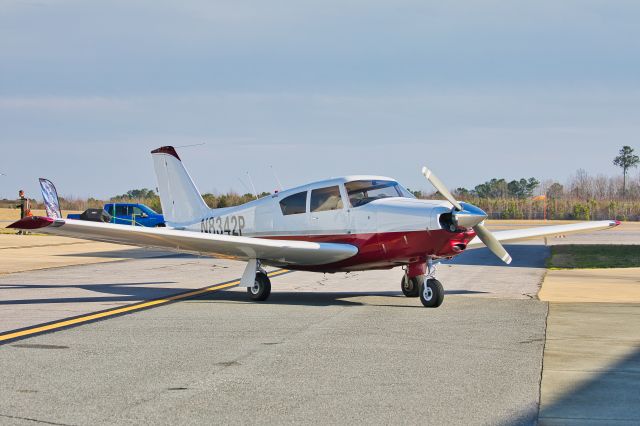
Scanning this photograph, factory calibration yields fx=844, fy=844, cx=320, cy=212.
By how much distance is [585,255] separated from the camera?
93.9 ft

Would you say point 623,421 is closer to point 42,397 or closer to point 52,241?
point 42,397

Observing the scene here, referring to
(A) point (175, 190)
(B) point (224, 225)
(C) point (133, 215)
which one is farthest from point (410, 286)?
(C) point (133, 215)

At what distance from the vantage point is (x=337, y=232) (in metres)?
14.9

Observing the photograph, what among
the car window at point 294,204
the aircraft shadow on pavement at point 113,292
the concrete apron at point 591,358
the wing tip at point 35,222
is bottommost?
the concrete apron at point 591,358

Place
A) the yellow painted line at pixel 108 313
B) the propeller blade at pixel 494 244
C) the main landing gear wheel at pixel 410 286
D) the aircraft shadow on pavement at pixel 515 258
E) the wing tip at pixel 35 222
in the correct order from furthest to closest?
the aircraft shadow on pavement at pixel 515 258 < the main landing gear wheel at pixel 410 286 < the propeller blade at pixel 494 244 < the wing tip at pixel 35 222 < the yellow painted line at pixel 108 313

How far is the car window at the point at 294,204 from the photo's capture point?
1556 centimetres

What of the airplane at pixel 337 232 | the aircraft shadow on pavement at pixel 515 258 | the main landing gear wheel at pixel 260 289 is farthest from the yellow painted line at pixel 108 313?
the aircraft shadow on pavement at pixel 515 258

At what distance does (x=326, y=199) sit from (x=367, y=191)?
2.58 feet

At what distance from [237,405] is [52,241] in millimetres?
33604

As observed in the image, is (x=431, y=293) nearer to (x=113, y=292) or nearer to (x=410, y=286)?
(x=410, y=286)

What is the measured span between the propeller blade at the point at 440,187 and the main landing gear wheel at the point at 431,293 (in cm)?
136

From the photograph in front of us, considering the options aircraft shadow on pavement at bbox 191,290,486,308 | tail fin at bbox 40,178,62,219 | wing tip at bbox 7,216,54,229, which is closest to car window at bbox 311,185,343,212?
aircraft shadow on pavement at bbox 191,290,486,308

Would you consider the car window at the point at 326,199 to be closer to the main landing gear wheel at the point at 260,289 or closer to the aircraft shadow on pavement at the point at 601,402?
the main landing gear wheel at the point at 260,289

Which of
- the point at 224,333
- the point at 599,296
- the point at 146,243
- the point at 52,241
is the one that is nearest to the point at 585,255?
the point at 599,296
